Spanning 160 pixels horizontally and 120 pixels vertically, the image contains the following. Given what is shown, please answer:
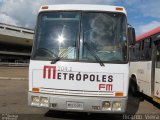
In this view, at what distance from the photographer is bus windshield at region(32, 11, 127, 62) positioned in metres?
8.20

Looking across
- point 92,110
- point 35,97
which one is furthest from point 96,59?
point 35,97

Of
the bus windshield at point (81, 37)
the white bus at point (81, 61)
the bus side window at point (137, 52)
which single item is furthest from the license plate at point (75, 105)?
the bus side window at point (137, 52)

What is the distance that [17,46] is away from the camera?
4264 inches

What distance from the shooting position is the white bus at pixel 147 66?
11484 mm

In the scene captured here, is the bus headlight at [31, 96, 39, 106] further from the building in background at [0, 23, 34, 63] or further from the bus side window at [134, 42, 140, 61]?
the building in background at [0, 23, 34, 63]

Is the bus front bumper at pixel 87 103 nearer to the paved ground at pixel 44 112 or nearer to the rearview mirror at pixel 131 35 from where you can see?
the paved ground at pixel 44 112

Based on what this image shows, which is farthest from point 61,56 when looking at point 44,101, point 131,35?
point 131,35

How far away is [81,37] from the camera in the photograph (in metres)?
8.34

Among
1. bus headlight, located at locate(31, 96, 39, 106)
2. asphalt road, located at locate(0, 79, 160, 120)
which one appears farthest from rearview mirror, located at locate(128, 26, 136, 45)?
bus headlight, located at locate(31, 96, 39, 106)

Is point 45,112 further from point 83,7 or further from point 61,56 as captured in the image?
point 83,7

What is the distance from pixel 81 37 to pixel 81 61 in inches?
26.8

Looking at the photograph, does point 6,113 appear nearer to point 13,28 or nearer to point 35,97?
point 35,97

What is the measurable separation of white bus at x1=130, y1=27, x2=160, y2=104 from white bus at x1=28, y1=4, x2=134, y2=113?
332 cm

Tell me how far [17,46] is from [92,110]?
102923 millimetres
